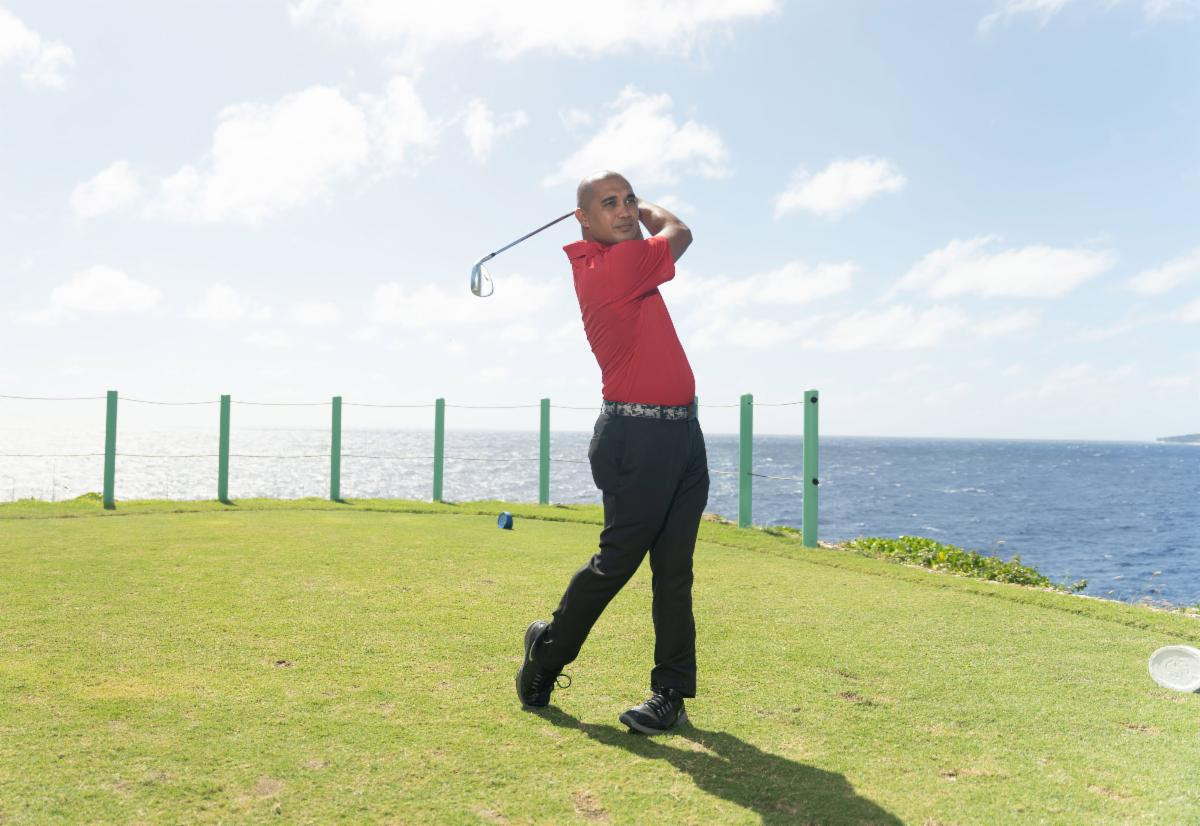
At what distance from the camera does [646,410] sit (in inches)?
117

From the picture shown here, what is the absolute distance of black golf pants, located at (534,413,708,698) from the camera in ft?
9.68

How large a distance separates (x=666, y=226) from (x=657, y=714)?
5.59 ft

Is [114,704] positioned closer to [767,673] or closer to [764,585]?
[767,673]

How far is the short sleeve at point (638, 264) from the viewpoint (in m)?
2.94

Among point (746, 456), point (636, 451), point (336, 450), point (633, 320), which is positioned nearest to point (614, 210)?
point (633, 320)

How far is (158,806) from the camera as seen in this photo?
2250mm

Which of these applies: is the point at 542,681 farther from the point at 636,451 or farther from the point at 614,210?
the point at 614,210

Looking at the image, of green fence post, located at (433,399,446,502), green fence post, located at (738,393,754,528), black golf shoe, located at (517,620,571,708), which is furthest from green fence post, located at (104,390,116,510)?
black golf shoe, located at (517,620,571,708)

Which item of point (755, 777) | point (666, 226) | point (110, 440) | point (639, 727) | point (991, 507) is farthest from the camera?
point (991, 507)

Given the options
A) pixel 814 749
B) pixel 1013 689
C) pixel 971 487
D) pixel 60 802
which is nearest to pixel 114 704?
pixel 60 802

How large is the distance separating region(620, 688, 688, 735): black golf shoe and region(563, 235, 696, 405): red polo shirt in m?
1.00

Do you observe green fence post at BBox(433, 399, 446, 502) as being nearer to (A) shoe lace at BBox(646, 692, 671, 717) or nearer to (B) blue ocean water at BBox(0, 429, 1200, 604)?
(B) blue ocean water at BBox(0, 429, 1200, 604)

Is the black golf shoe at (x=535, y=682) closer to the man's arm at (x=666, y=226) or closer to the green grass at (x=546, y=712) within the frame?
the green grass at (x=546, y=712)

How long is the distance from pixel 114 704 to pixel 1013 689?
11.1 ft
